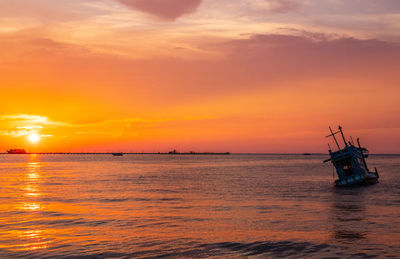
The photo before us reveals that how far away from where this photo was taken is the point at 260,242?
69.7ft

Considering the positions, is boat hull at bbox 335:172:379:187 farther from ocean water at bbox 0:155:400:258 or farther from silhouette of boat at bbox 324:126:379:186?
ocean water at bbox 0:155:400:258

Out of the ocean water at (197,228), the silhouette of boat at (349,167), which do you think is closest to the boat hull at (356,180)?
the silhouette of boat at (349,167)

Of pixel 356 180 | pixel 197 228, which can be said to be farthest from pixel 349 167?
pixel 197 228

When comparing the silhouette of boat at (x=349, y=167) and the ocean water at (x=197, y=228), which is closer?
the ocean water at (x=197, y=228)

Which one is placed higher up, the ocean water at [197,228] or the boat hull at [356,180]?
the ocean water at [197,228]

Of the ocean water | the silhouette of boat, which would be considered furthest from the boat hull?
the ocean water

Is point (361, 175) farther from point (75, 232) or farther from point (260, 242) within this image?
Answer: point (75, 232)

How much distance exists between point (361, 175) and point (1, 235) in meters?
49.5

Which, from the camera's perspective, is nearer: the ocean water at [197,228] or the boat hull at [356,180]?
the ocean water at [197,228]

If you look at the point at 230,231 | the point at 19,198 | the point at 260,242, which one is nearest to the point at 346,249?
the point at 260,242

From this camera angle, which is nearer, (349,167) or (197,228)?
(197,228)

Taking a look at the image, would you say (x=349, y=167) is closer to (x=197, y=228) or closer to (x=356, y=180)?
(x=356, y=180)

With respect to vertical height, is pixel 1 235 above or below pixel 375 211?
above

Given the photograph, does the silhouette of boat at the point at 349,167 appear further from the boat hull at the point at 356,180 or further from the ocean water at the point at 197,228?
the ocean water at the point at 197,228
